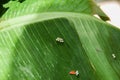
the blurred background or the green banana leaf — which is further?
the blurred background

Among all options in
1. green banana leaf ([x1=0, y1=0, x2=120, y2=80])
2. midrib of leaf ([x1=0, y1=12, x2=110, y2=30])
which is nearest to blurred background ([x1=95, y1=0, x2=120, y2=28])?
green banana leaf ([x1=0, y1=0, x2=120, y2=80])

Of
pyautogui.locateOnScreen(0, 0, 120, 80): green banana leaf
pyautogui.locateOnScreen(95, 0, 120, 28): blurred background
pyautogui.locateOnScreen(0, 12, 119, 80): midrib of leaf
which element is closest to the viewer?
pyautogui.locateOnScreen(0, 0, 120, 80): green banana leaf

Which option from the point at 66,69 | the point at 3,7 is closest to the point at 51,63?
the point at 66,69

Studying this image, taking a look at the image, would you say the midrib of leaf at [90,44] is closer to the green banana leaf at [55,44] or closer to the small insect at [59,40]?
the green banana leaf at [55,44]

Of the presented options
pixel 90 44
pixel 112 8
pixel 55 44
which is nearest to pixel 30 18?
pixel 55 44

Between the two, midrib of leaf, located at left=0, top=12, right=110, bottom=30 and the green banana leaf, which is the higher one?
midrib of leaf, located at left=0, top=12, right=110, bottom=30

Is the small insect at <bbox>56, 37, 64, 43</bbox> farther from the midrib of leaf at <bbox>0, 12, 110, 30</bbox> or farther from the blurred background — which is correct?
the blurred background

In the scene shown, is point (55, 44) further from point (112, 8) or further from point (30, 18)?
point (112, 8)

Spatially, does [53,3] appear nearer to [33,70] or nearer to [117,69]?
[33,70]
